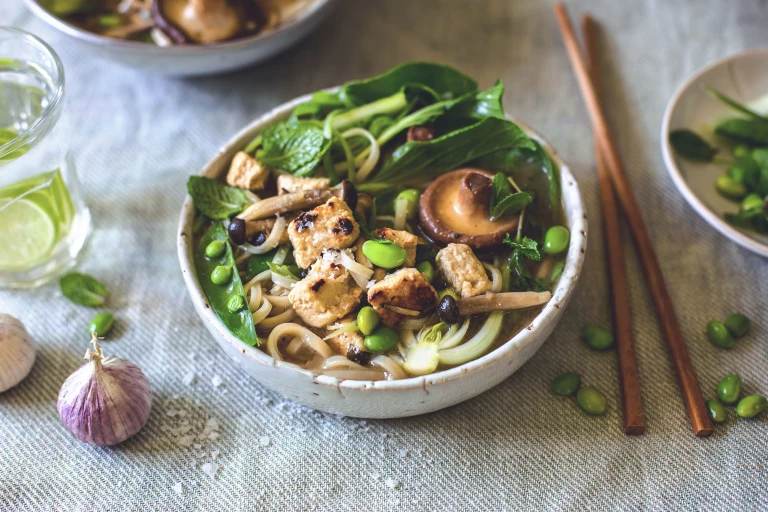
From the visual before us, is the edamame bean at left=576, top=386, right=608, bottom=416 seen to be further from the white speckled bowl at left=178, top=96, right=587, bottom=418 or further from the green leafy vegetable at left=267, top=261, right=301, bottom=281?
the green leafy vegetable at left=267, top=261, right=301, bottom=281

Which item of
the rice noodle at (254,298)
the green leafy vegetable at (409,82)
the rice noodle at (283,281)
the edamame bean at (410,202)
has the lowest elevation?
the rice noodle at (254,298)

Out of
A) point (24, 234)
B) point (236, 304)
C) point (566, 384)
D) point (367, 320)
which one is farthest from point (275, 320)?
Answer: point (24, 234)

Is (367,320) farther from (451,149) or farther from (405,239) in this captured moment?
(451,149)

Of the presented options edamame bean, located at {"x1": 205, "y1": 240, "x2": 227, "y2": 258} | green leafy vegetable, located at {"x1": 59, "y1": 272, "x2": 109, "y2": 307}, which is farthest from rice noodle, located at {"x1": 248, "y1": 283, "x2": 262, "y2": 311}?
green leafy vegetable, located at {"x1": 59, "y1": 272, "x2": 109, "y2": 307}

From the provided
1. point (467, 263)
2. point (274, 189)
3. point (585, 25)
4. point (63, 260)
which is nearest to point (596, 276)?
point (467, 263)

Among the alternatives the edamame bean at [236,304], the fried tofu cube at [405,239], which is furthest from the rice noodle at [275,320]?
the fried tofu cube at [405,239]

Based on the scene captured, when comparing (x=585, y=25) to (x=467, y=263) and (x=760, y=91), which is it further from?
(x=467, y=263)

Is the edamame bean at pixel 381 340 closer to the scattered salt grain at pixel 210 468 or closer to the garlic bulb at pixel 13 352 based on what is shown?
the scattered salt grain at pixel 210 468
